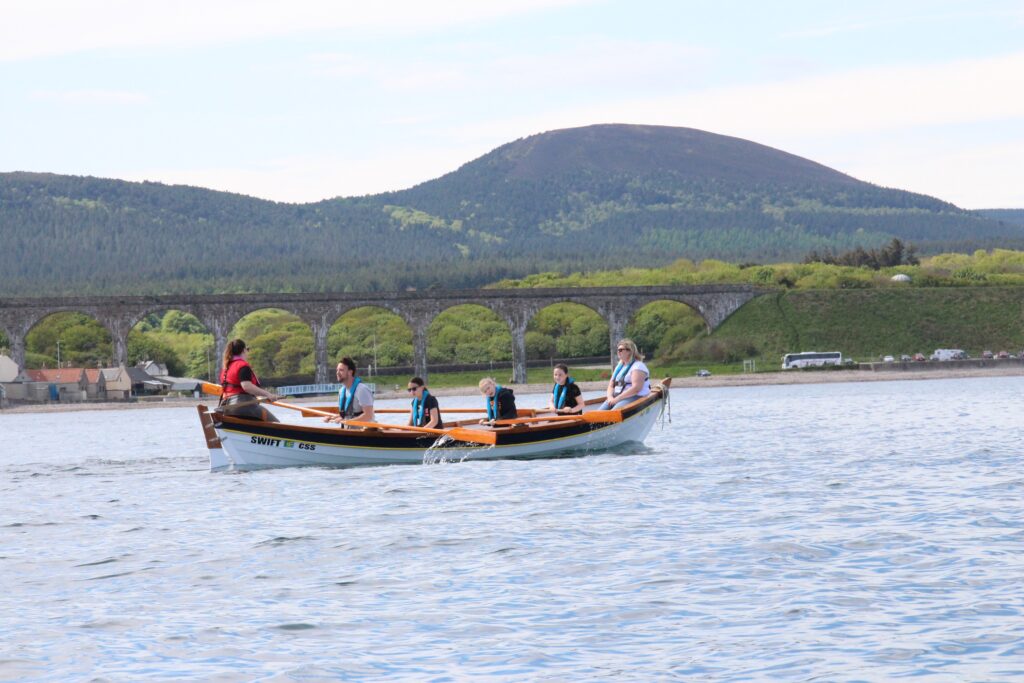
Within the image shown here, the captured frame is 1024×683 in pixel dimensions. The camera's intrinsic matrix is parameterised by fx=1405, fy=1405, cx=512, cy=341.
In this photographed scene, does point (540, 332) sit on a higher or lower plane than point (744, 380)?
higher

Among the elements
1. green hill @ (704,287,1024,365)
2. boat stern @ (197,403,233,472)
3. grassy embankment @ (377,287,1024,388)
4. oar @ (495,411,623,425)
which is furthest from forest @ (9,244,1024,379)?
boat stern @ (197,403,233,472)

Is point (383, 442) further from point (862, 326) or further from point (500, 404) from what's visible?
point (862, 326)

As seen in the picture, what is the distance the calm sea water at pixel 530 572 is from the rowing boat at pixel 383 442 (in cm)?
43

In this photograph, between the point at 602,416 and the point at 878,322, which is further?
the point at 878,322

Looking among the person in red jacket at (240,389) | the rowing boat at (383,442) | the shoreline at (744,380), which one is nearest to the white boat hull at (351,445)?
the rowing boat at (383,442)

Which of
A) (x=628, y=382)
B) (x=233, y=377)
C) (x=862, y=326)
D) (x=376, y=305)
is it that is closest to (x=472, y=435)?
(x=628, y=382)

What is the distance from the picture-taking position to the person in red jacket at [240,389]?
82.7 ft

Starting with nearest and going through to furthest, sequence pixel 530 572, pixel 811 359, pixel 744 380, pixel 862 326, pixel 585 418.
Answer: pixel 530 572
pixel 585 418
pixel 744 380
pixel 811 359
pixel 862 326

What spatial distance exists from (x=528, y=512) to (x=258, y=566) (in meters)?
5.03

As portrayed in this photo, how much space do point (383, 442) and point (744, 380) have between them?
233ft

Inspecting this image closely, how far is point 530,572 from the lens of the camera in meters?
14.4

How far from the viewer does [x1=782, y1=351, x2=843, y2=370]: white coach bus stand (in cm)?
9925

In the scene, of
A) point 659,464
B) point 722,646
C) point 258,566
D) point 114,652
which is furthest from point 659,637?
point 659,464

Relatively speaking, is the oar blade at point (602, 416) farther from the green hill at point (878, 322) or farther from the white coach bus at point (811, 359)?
the green hill at point (878, 322)
